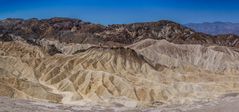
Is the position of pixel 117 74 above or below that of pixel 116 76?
below

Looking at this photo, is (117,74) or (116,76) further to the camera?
(117,74)

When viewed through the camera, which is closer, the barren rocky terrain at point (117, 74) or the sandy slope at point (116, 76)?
the barren rocky terrain at point (117, 74)

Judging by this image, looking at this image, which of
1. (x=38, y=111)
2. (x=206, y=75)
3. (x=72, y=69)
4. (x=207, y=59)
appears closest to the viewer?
(x=38, y=111)

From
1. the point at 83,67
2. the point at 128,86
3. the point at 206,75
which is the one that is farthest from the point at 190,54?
the point at 128,86

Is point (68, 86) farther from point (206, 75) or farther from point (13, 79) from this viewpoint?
point (206, 75)

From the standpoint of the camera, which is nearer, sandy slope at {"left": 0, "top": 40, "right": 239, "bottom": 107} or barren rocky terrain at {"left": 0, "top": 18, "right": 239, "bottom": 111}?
barren rocky terrain at {"left": 0, "top": 18, "right": 239, "bottom": 111}

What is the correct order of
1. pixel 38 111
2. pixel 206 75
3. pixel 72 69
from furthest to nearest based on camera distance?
pixel 206 75 → pixel 72 69 → pixel 38 111

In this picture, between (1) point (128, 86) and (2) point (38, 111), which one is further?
(1) point (128, 86)

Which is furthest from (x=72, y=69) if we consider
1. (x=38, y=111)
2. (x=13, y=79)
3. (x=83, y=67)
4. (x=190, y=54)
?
(x=38, y=111)
